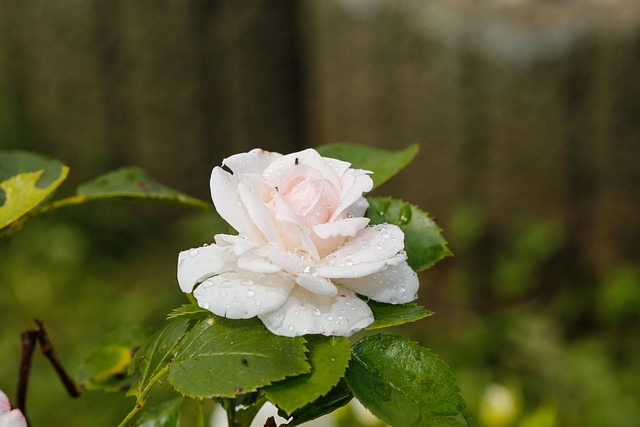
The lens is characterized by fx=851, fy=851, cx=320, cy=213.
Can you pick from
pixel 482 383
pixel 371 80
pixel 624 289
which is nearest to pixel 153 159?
pixel 371 80

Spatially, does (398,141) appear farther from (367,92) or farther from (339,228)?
(339,228)

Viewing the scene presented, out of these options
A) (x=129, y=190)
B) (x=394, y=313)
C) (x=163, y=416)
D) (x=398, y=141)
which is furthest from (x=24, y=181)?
(x=398, y=141)

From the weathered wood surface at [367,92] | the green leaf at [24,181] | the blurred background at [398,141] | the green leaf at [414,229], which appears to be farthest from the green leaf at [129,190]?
the weathered wood surface at [367,92]

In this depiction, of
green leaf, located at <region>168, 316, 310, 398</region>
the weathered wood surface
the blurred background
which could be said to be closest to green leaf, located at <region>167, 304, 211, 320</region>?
green leaf, located at <region>168, 316, 310, 398</region>

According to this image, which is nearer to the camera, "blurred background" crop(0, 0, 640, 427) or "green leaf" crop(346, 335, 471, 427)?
"green leaf" crop(346, 335, 471, 427)

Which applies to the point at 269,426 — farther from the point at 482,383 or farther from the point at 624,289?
the point at 624,289

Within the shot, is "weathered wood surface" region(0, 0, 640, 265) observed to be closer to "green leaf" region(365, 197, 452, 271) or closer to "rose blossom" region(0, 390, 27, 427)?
"green leaf" region(365, 197, 452, 271)
